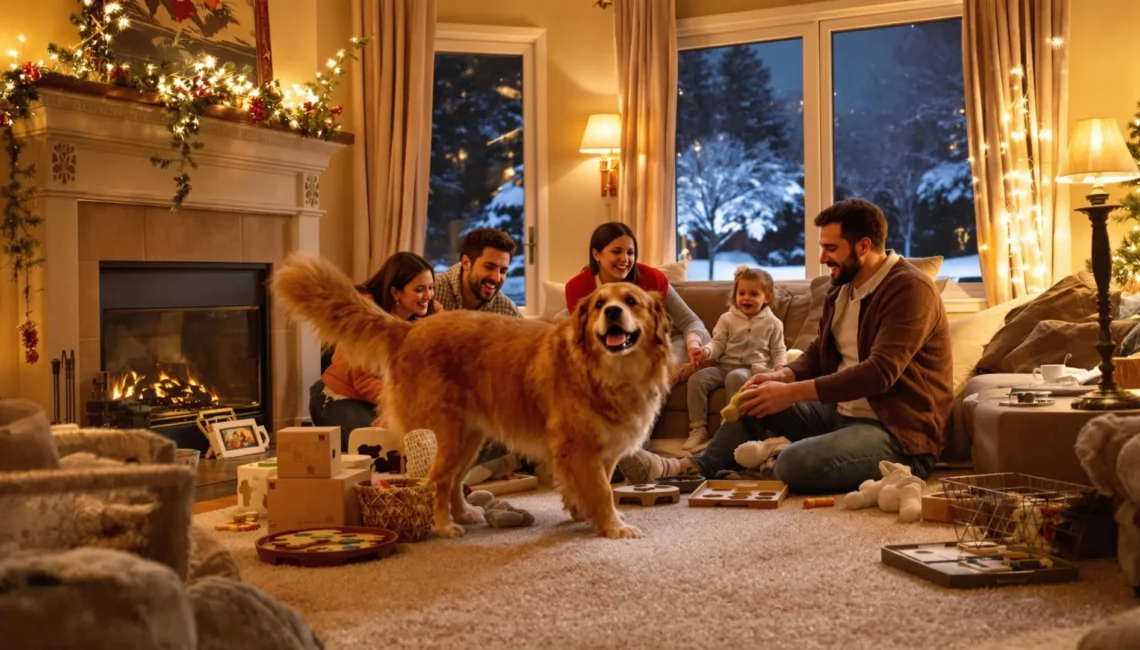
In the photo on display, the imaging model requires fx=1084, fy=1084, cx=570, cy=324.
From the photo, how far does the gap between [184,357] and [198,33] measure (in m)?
1.63

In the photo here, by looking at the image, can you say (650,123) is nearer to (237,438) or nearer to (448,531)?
(237,438)

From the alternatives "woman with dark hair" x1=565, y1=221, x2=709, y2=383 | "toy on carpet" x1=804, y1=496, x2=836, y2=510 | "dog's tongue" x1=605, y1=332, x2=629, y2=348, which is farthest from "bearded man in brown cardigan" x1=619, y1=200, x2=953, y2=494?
"dog's tongue" x1=605, y1=332, x2=629, y2=348

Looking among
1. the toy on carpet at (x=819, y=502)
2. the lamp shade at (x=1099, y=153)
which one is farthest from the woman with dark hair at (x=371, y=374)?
the lamp shade at (x=1099, y=153)

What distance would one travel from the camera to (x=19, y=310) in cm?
467

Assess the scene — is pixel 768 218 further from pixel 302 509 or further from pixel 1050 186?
pixel 302 509

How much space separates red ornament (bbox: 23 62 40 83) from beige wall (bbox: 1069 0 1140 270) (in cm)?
501

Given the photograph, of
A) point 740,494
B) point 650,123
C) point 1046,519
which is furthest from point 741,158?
point 1046,519

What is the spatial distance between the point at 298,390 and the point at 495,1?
2775 mm

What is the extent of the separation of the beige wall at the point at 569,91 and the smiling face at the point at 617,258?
2575mm

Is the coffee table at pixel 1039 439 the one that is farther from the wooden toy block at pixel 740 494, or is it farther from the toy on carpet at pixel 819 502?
the wooden toy block at pixel 740 494

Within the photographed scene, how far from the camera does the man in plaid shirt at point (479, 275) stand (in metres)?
4.16

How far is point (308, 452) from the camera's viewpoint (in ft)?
9.83

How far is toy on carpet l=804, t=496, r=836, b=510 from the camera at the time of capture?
3.44m

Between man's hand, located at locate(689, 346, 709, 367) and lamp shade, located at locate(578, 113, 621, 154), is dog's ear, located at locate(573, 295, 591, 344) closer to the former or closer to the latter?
man's hand, located at locate(689, 346, 709, 367)
